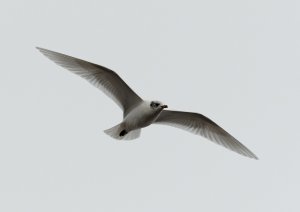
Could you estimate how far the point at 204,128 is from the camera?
20.4m

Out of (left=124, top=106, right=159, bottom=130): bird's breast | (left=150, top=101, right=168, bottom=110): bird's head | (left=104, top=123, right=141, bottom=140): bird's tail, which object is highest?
(left=150, top=101, right=168, bottom=110): bird's head

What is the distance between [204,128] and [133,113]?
1.98 metres

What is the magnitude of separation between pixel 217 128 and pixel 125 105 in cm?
215

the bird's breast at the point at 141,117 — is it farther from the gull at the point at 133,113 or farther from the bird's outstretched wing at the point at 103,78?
the bird's outstretched wing at the point at 103,78

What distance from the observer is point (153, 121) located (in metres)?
19.3

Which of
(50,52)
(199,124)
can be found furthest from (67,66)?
(199,124)

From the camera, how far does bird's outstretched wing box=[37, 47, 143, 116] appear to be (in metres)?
18.7

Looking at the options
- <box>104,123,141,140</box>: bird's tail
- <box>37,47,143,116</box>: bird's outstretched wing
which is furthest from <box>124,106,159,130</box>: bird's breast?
<box>104,123,141,140</box>: bird's tail

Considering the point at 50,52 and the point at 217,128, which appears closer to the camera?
the point at 50,52

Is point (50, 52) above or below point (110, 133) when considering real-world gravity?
above

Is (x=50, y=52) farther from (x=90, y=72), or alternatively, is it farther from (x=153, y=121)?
(x=153, y=121)

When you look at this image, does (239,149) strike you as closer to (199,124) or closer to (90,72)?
(199,124)

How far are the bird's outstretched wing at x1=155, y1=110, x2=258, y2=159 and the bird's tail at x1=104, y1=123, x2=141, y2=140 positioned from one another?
0.60m

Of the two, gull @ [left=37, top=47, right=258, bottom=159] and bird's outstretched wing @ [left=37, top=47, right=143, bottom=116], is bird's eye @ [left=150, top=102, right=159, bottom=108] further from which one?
bird's outstretched wing @ [left=37, top=47, right=143, bottom=116]
